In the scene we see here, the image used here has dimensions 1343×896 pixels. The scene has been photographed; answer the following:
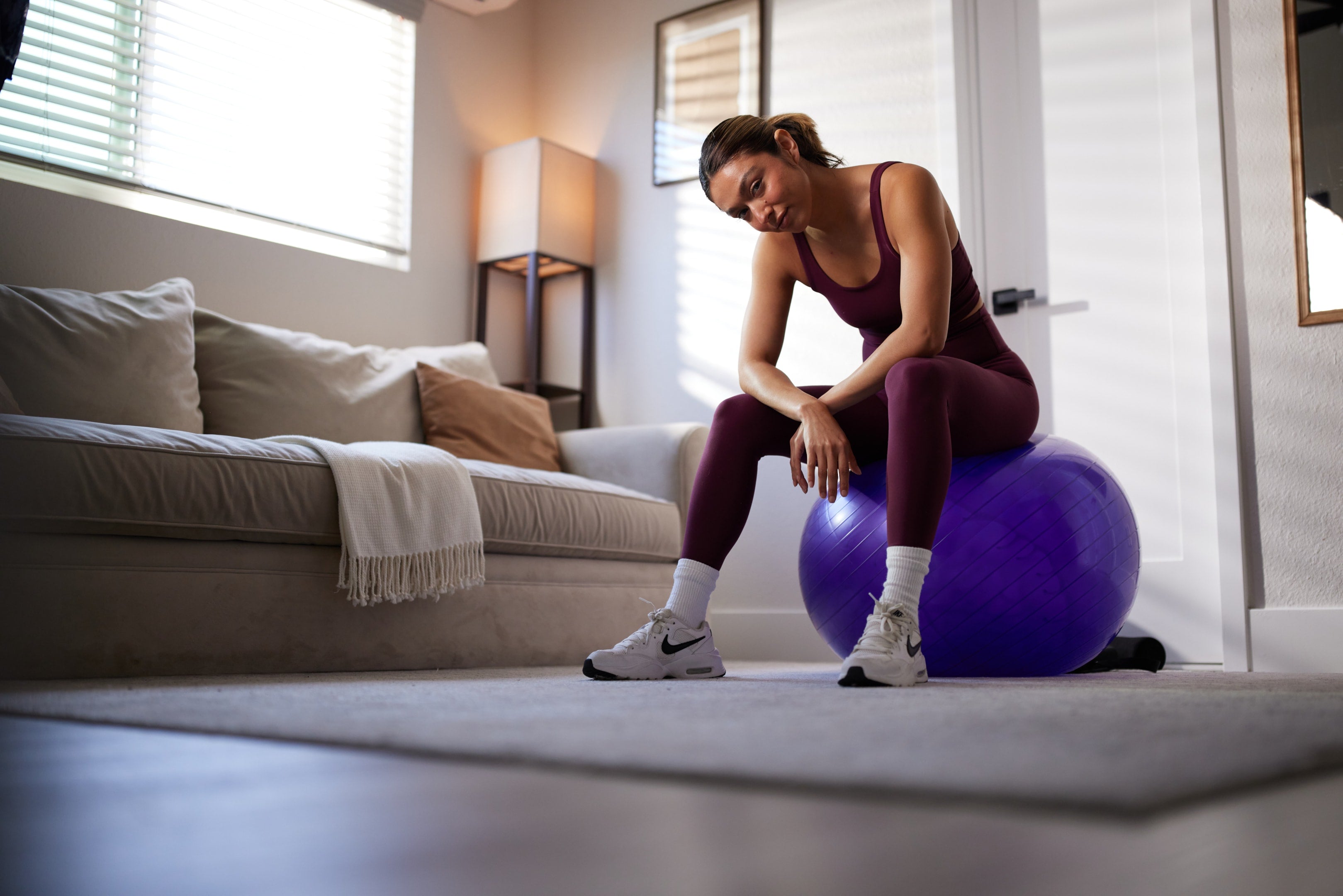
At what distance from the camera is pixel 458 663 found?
7.52ft

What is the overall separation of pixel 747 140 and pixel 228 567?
1252 millimetres

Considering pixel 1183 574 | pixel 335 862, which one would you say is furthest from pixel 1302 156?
pixel 335 862

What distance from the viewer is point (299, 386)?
2.81 m

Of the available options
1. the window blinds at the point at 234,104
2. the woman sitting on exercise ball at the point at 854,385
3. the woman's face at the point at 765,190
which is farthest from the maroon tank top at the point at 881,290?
the window blinds at the point at 234,104

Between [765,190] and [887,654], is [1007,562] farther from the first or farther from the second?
[765,190]

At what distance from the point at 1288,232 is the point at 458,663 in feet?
7.90

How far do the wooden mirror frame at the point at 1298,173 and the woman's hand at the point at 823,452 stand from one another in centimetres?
164

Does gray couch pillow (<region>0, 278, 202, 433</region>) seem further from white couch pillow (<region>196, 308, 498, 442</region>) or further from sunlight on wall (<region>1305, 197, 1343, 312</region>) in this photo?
sunlight on wall (<region>1305, 197, 1343, 312</region>)

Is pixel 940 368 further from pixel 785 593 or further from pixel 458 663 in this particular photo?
pixel 785 593

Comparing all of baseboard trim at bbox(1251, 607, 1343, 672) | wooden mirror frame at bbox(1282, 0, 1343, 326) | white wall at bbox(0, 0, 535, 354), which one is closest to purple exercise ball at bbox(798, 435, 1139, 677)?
baseboard trim at bbox(1251, 607, 1343, 672)

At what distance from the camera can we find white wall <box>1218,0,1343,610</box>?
103 inches

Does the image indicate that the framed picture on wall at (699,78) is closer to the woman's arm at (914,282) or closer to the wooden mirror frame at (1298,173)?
the wooden mirror frame at (1298,173)

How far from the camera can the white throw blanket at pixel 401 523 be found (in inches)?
81.2

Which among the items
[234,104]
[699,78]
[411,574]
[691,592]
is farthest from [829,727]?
[699,78]
